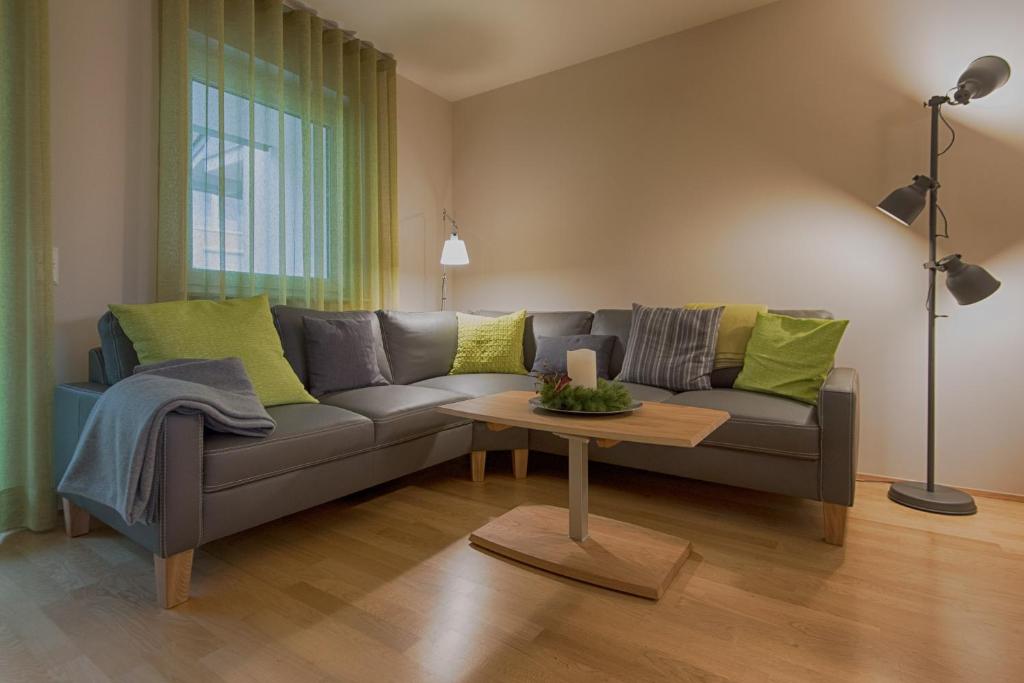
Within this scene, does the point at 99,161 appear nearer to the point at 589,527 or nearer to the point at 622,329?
the point at 589,527

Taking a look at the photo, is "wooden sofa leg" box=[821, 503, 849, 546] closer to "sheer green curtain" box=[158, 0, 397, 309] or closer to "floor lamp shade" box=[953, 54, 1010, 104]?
"floor lamp shade" box=[953, 54, 1010, 104]

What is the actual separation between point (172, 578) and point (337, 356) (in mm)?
1225

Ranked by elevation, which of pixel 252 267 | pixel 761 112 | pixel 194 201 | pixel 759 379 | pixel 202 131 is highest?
pixel 761 112

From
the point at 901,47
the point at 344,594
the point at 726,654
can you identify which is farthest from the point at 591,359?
the point at 901,47

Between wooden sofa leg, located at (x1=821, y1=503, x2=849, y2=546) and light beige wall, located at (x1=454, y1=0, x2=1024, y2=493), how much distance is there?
3.33 feet

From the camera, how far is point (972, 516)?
2.14 meters

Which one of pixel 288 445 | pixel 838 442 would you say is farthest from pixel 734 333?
pixel 288 445

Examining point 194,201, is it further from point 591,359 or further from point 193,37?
point 591,359

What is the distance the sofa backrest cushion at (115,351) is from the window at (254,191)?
1.89ft

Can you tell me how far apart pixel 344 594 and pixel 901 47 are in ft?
11.3

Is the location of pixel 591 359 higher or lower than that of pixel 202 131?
lower

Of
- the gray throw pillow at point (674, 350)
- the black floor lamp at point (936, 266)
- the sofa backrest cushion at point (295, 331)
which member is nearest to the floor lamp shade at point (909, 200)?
the black floor lamp at point (936, 266)

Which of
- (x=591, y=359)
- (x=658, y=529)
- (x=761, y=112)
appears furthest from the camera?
(x=761, y=112)

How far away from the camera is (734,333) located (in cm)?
261
